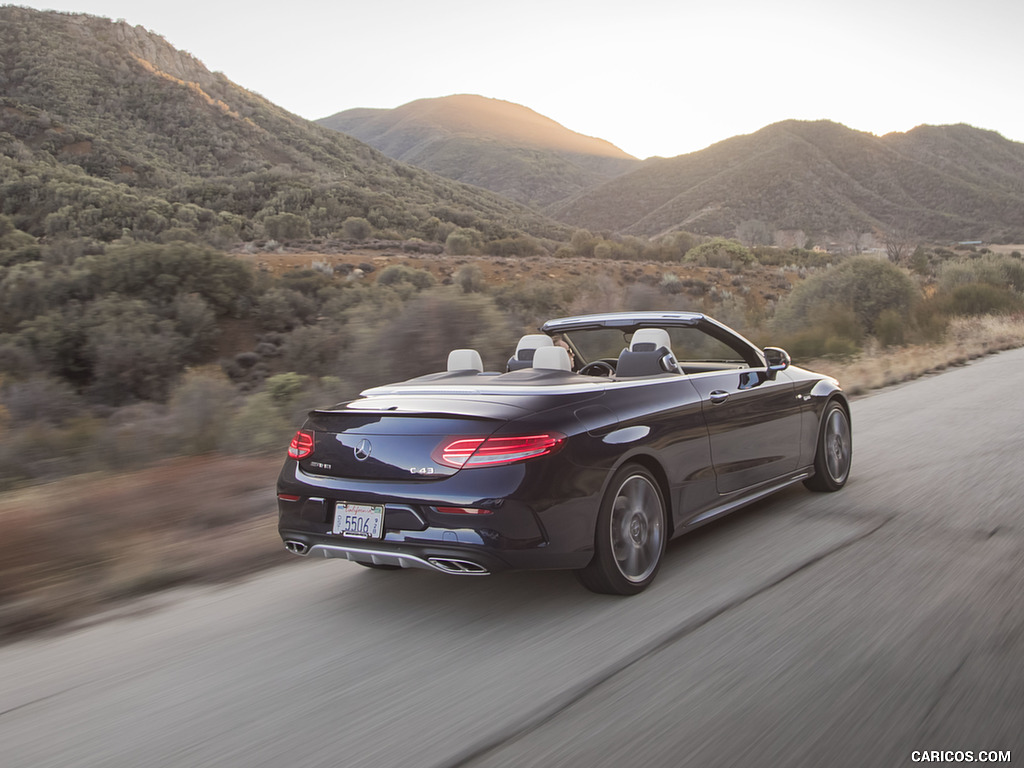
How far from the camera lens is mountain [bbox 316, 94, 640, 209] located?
131 meters

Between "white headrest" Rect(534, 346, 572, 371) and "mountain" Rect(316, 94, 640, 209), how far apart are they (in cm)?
11570

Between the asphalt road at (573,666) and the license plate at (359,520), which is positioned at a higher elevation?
the license plate at (359,520)

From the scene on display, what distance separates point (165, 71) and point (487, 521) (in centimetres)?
8786

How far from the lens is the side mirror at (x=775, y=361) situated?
6172 mm

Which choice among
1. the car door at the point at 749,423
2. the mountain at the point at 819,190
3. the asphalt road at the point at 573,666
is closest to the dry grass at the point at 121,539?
the asphalt road at the point at 573,666

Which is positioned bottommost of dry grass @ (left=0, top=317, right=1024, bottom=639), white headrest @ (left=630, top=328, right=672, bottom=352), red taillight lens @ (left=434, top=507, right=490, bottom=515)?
dry grass @ (left=0, top=317, right=1024, bottom=639)

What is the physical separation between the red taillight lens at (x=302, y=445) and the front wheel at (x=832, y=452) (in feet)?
12.2

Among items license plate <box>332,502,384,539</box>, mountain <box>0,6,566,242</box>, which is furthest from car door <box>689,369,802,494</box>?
mountain <box>0,6,566,242</box>

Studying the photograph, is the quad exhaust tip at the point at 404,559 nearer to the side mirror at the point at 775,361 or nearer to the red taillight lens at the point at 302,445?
the red taillight lens at the point at 302,445

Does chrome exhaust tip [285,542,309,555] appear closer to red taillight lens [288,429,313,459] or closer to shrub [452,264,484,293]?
red taillight lens [288,429,313,459]

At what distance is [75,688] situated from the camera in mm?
3793

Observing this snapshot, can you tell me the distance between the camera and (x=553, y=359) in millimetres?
5102

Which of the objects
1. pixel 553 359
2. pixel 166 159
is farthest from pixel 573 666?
pixel 166 159

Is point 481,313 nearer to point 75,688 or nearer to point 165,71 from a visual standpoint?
point 75,688
